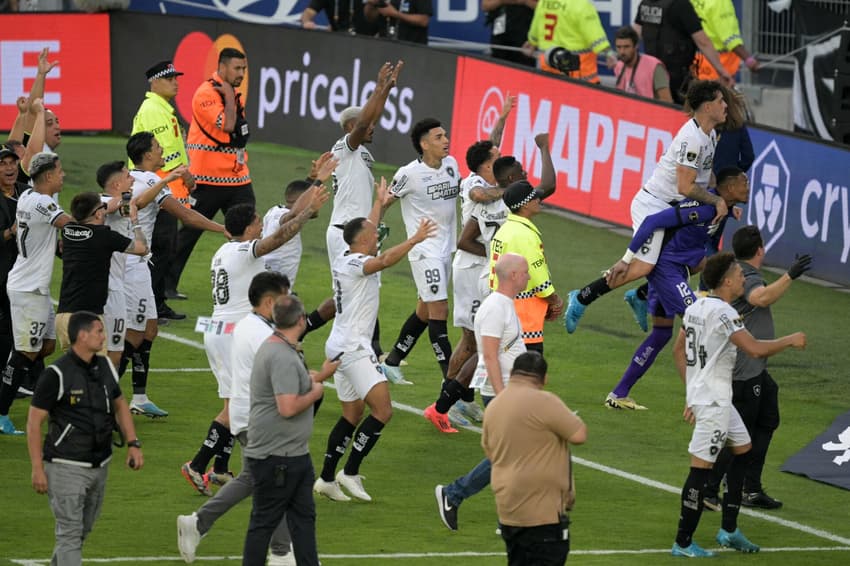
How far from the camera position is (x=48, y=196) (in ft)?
46.9

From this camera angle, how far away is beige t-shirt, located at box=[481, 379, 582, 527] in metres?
9.73

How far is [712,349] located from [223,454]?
12.8 ft

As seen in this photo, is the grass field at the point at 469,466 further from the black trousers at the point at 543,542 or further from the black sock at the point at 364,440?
the black trousers at the point at 543,542

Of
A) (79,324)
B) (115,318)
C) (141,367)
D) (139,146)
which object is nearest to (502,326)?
(79,324)

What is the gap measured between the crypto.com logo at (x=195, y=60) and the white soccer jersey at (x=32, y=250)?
14154 millimetres

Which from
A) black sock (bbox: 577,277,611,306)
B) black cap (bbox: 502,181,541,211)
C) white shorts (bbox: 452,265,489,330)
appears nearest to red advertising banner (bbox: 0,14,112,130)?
white shorts (bbox: 452,265,489,330)

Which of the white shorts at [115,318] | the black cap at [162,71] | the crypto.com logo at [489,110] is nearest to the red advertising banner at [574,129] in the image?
the crypto.com logo at [489,110]

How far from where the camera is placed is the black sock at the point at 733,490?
12.1 m

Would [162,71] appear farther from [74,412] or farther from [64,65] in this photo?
[64,65]

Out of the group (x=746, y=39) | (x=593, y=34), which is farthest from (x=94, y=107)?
(x=746, y=39)

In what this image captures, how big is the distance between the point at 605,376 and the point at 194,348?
437 centimetres

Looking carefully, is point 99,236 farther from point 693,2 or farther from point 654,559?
point 693,2

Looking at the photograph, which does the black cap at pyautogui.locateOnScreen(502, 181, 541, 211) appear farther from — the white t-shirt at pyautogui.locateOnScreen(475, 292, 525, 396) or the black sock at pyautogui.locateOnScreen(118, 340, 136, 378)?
the black sock at pyautogui.locateOnScreen(118, 340, 136, 378)

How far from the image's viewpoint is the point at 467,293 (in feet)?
50.5
